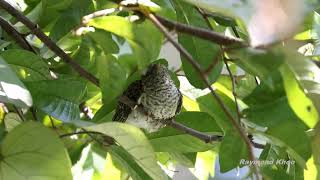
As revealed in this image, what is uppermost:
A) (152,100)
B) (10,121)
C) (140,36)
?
(140,36)

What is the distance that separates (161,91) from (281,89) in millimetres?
306

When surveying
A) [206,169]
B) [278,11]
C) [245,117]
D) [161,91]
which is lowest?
[206,169]

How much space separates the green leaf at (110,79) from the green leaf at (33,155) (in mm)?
54

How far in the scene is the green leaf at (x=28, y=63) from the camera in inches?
21.1

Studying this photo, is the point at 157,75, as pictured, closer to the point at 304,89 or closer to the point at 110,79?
the point at 110,79

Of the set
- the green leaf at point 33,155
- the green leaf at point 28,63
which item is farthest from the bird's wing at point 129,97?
the green leaf at point 33,155

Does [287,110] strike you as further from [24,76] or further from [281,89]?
[24,76]

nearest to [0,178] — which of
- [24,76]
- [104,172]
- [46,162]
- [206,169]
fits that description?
[46,162]

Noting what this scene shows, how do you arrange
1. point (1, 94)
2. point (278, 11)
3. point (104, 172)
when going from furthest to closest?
point (104, 172) < point (1, 94) < point (278, 11)

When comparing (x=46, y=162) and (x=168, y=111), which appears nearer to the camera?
(x=46, y=162)

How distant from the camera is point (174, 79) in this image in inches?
25.9

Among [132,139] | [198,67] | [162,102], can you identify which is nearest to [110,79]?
[132,139]

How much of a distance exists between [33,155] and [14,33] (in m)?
0.22

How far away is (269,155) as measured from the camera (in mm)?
561
